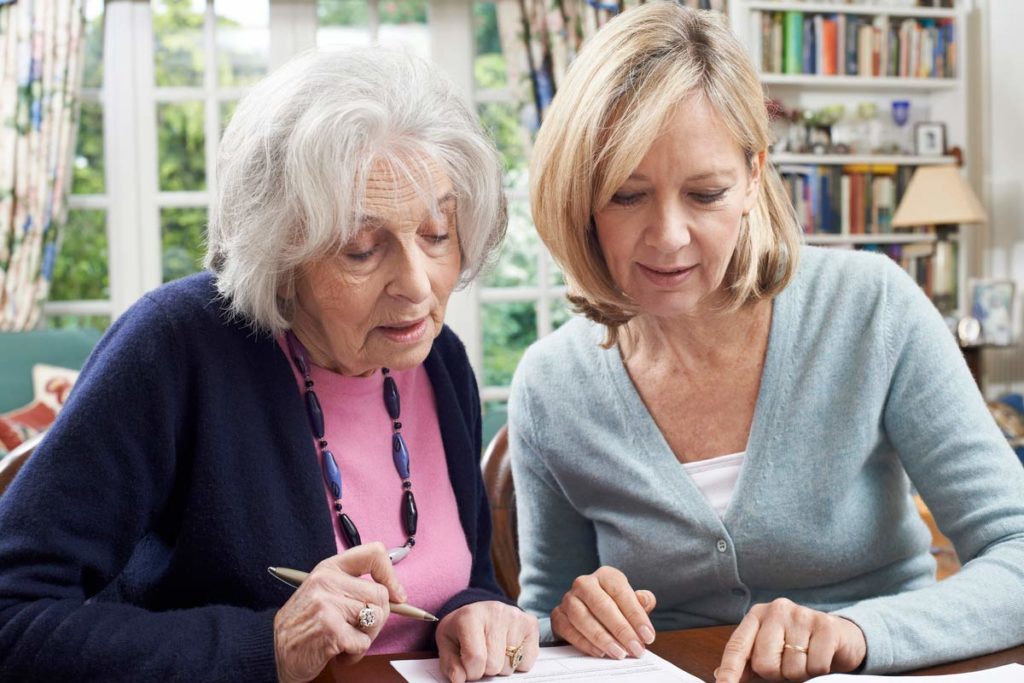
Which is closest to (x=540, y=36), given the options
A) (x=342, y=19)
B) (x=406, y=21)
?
(x=406, y=21)

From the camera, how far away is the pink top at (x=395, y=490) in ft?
4.06

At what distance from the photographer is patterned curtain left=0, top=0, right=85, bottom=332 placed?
4605mm

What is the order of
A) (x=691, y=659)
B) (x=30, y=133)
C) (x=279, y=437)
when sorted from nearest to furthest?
(x=691, y=659)
(x=279, y=437)
(x=30, y=133)

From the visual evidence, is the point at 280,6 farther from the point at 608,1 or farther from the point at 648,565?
the point at 648,565

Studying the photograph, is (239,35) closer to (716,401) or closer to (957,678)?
(716,401)

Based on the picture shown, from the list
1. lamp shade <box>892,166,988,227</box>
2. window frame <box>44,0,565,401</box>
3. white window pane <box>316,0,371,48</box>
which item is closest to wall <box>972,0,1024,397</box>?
lamp shade <box>892,166,988,227</box>

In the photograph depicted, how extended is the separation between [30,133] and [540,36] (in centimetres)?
216

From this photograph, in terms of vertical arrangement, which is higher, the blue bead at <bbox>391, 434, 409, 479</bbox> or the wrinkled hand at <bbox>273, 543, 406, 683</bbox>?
the blue bead at <bbox>391, 434, 409, 479</bbox>

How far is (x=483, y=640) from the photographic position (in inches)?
41.4

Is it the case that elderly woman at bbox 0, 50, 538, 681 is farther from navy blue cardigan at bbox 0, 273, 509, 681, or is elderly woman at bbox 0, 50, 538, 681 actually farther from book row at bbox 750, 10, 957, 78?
book row at bbox 750, 10, 957, 78

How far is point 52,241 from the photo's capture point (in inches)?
183

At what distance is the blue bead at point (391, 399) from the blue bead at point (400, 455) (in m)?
0.03

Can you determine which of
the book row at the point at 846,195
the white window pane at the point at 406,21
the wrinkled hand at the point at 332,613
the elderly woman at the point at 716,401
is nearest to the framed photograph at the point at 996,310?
the book row at the point at 846,195

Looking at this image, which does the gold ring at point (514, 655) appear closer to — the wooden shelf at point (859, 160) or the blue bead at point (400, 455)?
the blue bead at point (400, 455)
